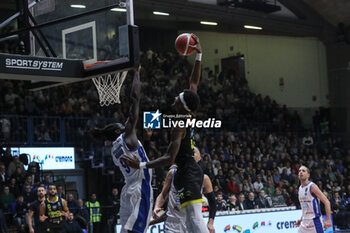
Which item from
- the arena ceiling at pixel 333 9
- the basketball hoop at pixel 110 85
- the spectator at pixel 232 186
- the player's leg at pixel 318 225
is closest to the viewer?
the basketball hoop at pixel 110 85

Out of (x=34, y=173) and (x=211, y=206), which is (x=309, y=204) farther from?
(x=34, y=173)

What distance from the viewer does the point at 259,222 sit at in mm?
15938

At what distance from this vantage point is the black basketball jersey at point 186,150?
262 inches

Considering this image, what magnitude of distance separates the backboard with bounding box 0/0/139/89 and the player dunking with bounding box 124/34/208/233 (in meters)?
1.76

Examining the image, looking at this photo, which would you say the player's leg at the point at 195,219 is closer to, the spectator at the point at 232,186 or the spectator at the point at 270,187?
the spectator at the point at 232,186

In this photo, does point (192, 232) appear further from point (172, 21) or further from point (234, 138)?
point (172, 21)

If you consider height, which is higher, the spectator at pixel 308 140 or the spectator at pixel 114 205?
the spectator at pixel 308 140

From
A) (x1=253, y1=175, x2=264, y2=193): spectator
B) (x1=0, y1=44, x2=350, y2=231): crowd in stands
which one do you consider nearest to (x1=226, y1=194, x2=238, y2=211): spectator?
(x1=0, y1=44, x2=350, y2=231): crowd in stands

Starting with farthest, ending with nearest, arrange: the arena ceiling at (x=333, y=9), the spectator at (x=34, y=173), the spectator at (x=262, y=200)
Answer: the arena ceiling at (x=333, y=9) → the spectator at (x=262, y=200) → the spectator at (x=34, y=173)

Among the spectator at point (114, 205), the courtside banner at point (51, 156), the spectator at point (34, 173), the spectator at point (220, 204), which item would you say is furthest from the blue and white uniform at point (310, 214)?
the courtside banner at point (51, 156)

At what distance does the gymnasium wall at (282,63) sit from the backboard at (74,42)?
2011cm

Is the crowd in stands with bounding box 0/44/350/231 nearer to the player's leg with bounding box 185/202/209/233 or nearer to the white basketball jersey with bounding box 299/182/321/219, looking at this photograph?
the white basketball jersey with bounding box 299/182/321/219

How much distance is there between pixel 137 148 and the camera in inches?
265

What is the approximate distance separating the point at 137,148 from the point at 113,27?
2.42 meters
